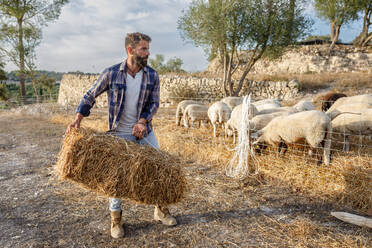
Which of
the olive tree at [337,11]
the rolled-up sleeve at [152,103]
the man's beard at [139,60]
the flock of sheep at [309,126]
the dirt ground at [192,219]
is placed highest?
the olive tree at [337,11]

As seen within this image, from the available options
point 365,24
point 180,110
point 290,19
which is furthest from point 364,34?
point 180,110

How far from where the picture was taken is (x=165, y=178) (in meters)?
2.57

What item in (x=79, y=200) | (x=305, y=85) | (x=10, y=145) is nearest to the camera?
(x=79, y=200)

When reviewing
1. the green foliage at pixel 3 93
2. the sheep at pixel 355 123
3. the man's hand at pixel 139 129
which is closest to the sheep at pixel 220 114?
the sheep at pixel 355 123

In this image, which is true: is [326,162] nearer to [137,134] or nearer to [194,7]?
[137,134]

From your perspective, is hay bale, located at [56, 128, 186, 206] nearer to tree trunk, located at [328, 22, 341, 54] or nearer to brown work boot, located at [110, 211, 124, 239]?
brown work boot, located at [110, 211, 124, 239]

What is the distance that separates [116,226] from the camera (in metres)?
2.86

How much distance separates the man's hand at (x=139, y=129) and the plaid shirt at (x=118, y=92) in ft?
0.36

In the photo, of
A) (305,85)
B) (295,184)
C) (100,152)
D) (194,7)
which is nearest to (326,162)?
(295,184)

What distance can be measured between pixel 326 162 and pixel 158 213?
3237 mm

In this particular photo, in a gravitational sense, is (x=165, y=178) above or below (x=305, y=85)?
below

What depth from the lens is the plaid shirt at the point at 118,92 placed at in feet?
9.16

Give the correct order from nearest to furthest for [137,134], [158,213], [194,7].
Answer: [137,134] → [158,213] → [194,7]

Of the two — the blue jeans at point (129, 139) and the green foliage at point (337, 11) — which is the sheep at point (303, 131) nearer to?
the blue jeans at point (129, 139)
